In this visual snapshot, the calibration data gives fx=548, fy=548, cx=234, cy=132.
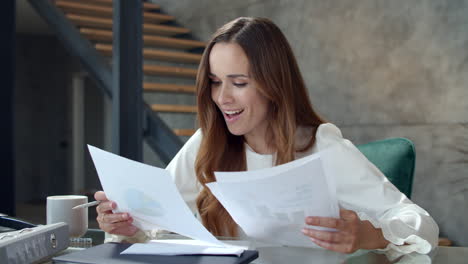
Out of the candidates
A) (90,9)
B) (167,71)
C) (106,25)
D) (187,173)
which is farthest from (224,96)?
(90,9)

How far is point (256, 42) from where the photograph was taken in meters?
1.48

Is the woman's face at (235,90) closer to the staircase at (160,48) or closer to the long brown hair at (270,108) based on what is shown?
the long brown hair at (270,108)

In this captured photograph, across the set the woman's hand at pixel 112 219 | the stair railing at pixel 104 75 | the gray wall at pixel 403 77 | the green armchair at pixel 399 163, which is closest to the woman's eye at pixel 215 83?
the woman's hand at pixel 112 219

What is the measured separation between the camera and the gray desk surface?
1.08 m

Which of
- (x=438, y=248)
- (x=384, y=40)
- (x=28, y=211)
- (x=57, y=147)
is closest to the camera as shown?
(x=438, y=248)

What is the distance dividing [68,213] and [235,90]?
53 centimetres

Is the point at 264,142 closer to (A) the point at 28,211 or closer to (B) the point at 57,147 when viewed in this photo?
(A) the point at 28,211

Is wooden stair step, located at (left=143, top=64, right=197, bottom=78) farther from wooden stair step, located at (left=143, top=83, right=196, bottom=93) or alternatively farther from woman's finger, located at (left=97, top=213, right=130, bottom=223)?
woman's finger, located at (left=97, top=213, right=130, bottom=223)

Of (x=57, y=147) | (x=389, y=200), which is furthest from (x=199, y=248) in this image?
(x=57, y=147)

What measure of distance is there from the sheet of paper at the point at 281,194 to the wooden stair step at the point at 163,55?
130 inches

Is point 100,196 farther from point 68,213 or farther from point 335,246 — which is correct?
point 335,246

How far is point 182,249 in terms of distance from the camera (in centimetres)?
106

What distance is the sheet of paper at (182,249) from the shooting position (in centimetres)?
103

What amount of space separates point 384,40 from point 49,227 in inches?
112
